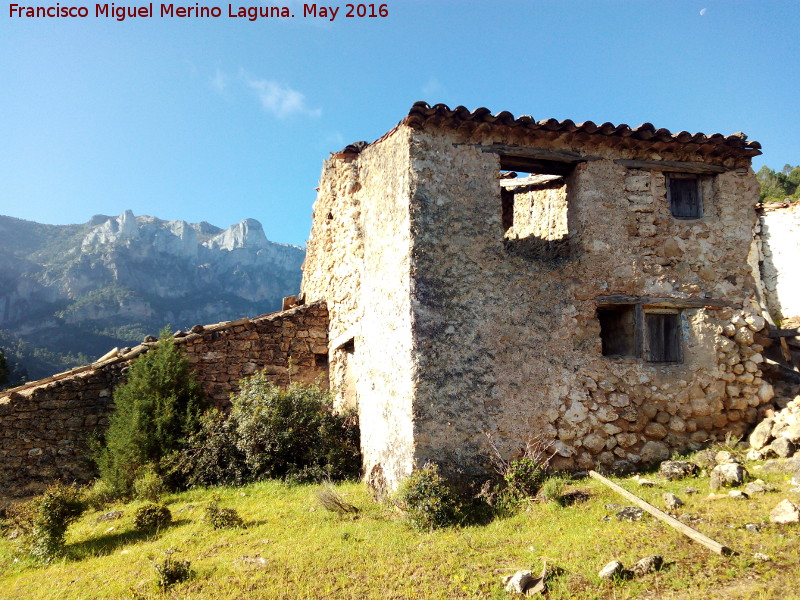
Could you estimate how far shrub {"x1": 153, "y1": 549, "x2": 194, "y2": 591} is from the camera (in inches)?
226

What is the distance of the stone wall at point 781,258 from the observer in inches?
642

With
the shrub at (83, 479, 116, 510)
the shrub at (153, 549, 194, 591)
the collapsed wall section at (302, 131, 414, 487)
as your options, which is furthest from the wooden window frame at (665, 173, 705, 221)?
the shrub at (83, 479, 116, 510)

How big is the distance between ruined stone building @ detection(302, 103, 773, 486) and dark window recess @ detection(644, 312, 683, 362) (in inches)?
0.9

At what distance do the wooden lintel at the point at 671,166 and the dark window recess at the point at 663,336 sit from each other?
2.34 m

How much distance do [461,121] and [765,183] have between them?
2533 centimetres

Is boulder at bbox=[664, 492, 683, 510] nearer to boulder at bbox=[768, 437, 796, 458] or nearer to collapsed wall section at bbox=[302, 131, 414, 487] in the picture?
boulder at bbox=[768, 437, 796, 458]

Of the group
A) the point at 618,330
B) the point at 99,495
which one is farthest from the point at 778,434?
the point at 99,495

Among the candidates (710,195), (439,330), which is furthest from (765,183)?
(439,330)

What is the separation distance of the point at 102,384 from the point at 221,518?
4.31 metres

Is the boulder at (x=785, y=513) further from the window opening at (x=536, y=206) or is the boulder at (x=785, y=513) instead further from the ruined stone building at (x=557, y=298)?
the window opening at (x=536, y=206)

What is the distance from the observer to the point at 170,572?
5809 millimetres

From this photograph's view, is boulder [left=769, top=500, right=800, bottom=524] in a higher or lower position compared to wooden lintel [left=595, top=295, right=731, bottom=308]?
lower

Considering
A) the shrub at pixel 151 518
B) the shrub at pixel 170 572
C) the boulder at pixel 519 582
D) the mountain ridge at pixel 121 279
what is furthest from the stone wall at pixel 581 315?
the mountain ridge at pixel 121 279

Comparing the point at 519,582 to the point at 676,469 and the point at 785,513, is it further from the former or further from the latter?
the point at 676,469
